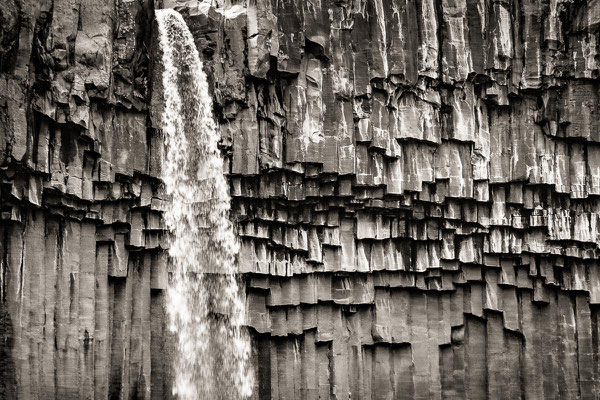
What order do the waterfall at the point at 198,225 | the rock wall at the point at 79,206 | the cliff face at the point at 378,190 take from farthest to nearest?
the waterfall at the point at 198,225
the cliff face at the point at 378,190
the rock wall at the point at 79,206

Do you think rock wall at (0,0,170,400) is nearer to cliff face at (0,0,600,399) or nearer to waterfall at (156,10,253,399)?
cliff face at (0,0,600,399)

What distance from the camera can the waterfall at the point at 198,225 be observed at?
24.4 meters

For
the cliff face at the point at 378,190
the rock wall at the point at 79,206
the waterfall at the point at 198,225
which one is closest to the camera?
the rock wall at the point at 79,206

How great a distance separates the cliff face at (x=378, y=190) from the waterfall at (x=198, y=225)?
0.37 meters

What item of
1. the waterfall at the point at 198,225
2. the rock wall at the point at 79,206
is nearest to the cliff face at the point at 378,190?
the rock wall at the point at 79,206

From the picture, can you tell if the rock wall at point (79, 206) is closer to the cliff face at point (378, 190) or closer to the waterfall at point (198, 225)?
the cliff face at point (378, 190)

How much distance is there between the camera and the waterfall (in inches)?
959

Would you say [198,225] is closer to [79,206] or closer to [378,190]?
[79,206]

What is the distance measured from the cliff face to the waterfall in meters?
0.37

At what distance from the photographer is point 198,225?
24594 millimetres

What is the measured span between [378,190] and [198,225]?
461 cm

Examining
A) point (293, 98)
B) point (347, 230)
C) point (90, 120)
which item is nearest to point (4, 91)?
point (90, 120)

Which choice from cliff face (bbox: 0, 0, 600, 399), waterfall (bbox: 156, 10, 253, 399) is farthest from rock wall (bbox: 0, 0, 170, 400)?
waterfall (bbox: 156, 10, 253, 399)

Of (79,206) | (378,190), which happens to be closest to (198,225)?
(79,206)
